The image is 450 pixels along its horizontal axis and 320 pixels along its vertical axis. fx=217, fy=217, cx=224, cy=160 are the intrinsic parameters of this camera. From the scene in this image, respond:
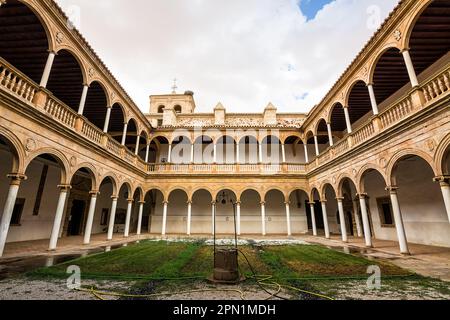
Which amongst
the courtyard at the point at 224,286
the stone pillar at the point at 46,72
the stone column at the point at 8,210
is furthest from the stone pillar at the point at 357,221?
the stone pillar at the point at 46,72

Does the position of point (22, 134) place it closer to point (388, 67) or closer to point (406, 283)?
point (406, 283)

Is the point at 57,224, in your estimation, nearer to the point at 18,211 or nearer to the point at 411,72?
the point at 18,211

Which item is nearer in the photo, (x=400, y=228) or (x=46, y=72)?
(x=46, y=72)

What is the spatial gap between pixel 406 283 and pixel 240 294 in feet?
10.9

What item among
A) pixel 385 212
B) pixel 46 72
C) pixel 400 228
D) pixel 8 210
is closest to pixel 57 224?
pixel 8 210

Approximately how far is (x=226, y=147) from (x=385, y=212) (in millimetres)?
11723

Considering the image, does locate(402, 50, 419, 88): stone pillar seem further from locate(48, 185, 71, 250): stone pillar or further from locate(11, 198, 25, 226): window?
locate(11, 198, 25, 226): window

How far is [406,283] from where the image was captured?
4176mm

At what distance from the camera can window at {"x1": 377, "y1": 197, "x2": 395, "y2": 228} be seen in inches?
458

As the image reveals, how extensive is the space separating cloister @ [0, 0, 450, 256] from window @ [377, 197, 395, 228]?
0.06m

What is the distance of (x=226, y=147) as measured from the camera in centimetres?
1872

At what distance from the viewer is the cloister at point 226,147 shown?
22.7 feet

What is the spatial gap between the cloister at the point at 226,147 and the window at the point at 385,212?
65mm

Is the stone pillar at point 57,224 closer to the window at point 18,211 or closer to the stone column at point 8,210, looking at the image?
the stone column at point 8,210
